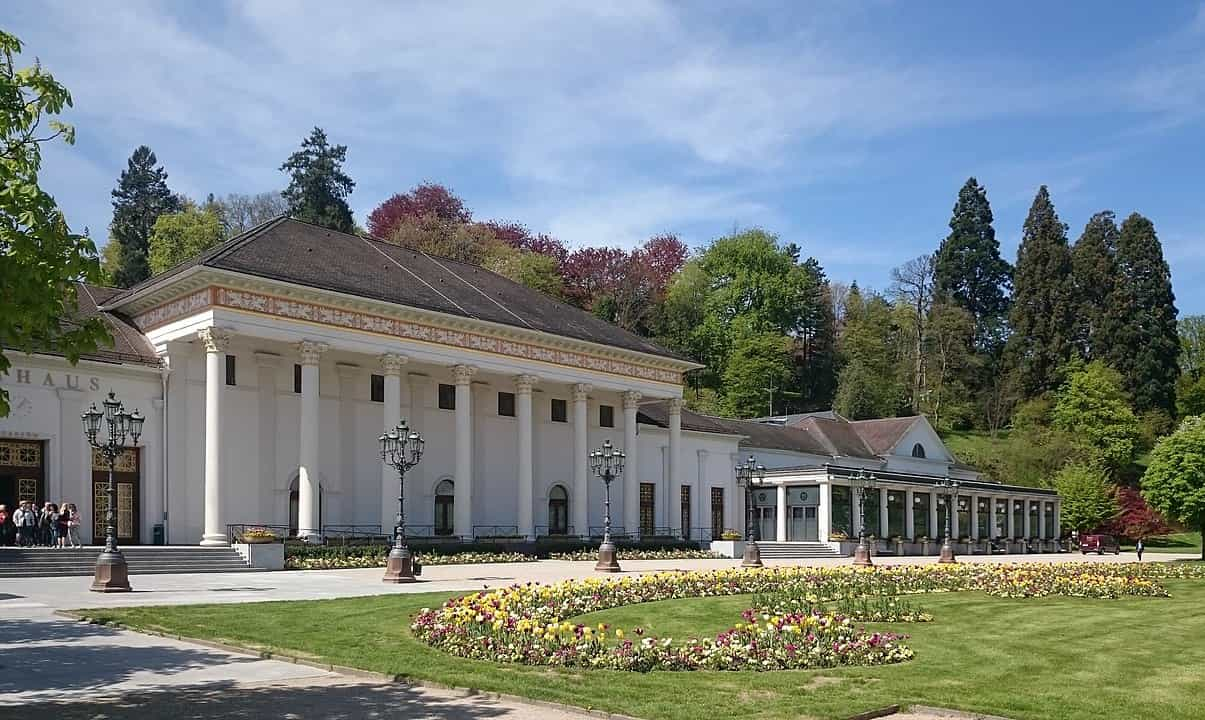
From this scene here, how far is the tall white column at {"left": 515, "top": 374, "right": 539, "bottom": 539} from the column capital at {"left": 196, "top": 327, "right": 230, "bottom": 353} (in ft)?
45.7

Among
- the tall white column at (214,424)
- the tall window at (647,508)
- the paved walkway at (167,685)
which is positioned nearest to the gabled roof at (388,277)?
the tall white column at (214,424)

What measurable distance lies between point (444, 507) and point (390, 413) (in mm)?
7317

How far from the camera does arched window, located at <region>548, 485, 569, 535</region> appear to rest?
52188mm

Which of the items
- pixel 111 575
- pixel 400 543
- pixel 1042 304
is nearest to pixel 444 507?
pixel 400 543

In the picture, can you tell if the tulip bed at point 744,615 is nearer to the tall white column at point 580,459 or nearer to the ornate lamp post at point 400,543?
the ornate lamp post at point 400,543

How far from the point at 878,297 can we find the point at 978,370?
12.7 metres

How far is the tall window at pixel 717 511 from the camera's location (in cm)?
6138

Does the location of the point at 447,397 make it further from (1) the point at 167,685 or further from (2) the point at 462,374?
(1) the point at 167,685

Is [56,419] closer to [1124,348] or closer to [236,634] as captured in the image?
[236,634]

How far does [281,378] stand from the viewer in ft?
137

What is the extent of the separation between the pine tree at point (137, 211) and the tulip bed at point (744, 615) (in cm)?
6663

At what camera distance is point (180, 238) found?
79.0 metres

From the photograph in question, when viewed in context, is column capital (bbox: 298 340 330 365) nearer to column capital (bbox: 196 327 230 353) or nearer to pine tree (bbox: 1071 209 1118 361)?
column capital (bbox: 196 327 230 353)

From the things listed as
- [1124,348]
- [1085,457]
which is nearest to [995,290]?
[1124,348]
